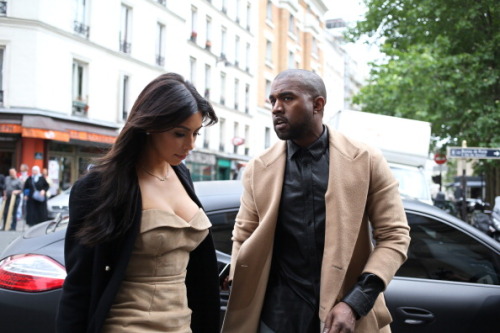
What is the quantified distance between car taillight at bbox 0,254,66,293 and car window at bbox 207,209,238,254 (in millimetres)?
892

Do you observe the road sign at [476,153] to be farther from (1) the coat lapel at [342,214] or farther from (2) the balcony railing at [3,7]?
(2) the balcony railing at [3,7]

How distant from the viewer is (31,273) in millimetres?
3230

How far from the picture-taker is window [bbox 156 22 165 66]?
2970cm

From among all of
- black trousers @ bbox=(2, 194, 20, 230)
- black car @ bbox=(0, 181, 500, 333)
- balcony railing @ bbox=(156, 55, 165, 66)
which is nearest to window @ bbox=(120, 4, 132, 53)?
balcony railing @ bbox=(156, 55, 165, 66)

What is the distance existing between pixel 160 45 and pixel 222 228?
27917 millimetres

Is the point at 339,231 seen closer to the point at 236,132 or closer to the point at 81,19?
the point at 81,19

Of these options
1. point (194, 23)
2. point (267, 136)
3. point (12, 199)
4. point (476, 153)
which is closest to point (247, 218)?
point (476, 153)

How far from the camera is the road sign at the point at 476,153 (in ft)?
35.9

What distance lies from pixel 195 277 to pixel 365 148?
2.98 ft

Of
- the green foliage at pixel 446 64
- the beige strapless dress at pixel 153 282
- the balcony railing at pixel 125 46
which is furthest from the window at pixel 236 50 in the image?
the beige strapless dress at pixel 153 282

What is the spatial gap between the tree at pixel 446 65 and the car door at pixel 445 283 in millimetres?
12938

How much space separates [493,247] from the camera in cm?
346

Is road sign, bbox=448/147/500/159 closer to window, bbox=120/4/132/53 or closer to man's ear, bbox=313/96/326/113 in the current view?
man's ear, bbox=313/96/326/113

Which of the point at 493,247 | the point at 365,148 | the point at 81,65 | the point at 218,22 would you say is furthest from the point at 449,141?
the point at 218,22
